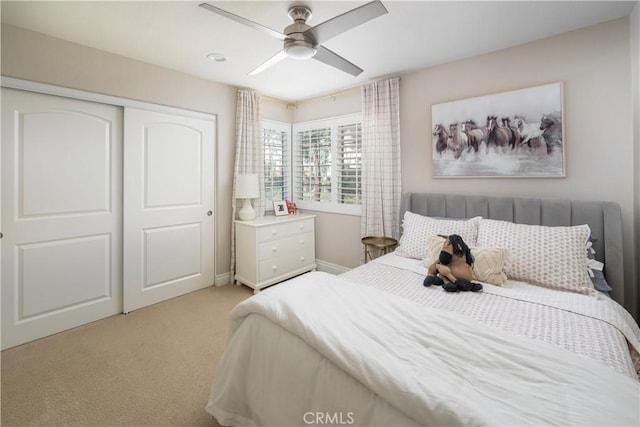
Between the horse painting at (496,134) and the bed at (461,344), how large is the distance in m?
0.67

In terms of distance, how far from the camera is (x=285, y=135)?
13.9ft

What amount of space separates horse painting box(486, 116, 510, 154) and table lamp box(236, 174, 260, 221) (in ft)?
8.34

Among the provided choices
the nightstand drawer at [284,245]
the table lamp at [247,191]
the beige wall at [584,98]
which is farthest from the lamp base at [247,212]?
the beige wall at [584,98]

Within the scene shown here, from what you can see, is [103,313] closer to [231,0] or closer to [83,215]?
[83,215]

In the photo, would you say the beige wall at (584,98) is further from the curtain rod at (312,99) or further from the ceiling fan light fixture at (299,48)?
the ceiling fan light fixture at (299,48)

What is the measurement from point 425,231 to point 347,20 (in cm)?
172

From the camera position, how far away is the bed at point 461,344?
34.4 inches

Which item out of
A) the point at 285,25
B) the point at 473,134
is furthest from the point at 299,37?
the point at 473,134

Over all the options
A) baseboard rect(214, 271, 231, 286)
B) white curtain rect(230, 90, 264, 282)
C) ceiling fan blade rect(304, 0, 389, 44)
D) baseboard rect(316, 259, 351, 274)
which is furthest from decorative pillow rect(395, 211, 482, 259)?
baseboard rect(214, 271, 231, 286)

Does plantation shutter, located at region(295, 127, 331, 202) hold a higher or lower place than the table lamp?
higher

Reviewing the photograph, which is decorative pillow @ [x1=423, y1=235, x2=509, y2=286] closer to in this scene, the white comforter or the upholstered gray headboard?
the upholstered gray headboard

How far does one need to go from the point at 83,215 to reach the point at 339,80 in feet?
9.70

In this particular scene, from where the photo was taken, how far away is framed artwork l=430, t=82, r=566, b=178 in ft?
7.52

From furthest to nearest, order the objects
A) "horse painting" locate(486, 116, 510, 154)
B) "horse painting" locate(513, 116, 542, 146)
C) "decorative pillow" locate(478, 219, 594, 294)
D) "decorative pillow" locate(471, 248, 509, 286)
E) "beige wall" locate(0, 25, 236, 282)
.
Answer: "horse painting" locate(486, 116, 510, 154) < "horse painting" locate(513, 116, 542, 146) < "beige wall" locate(0, 25, 236, 282) < "decorative pillow" locate(471, 248, 509, 286) < "decorative pillow" locate(478, 219, 594, 294)
